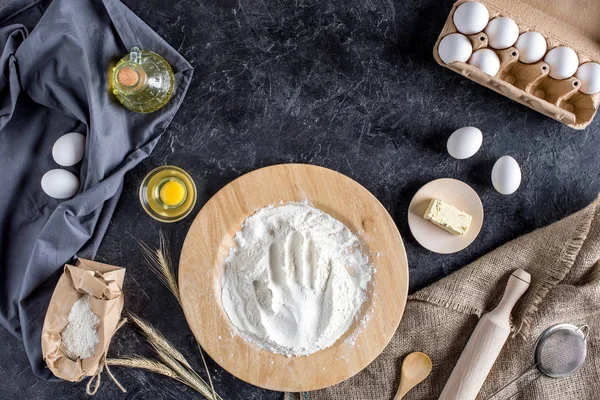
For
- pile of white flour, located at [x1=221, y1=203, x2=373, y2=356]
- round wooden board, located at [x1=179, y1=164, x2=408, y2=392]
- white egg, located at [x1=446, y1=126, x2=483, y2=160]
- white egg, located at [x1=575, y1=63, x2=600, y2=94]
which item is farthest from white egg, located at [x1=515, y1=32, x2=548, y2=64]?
pile of white flour, located at [x1=221, y1=203, x2=373, y2=356]

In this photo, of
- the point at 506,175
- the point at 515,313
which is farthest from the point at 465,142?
the point at 515,313

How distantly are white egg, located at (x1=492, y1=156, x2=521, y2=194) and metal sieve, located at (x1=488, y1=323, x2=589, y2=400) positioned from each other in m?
0.42

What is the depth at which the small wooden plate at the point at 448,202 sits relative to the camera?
1.68 m

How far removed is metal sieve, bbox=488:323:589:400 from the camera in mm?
1594

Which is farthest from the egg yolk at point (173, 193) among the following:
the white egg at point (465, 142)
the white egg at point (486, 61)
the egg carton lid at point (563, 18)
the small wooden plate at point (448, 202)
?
the egg carton lid at point (563, 18)

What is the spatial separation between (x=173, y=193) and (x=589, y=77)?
1.24 m

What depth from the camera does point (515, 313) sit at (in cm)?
170

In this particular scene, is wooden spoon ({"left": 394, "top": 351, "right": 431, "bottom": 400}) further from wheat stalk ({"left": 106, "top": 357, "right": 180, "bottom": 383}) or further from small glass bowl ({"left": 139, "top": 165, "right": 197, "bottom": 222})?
small glass bowl ({"left": 139, "top": 165, "right": 197, "bottom": 222})

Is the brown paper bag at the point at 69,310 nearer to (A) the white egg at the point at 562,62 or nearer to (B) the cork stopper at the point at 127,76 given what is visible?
(B) the cork stopper at the point at 127,76

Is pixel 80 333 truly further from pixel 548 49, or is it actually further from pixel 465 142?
pixel 548 49

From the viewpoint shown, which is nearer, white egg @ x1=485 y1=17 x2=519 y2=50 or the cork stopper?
the cork stopper

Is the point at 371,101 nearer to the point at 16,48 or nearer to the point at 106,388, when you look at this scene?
the point at 16,48

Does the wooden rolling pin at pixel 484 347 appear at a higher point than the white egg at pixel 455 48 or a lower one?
lower

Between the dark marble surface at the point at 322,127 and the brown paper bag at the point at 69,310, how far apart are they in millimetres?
Answer: 149
